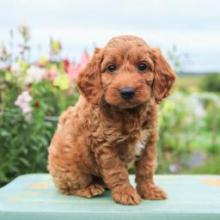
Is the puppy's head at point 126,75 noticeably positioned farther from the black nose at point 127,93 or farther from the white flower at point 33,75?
the white flower at point 33,75

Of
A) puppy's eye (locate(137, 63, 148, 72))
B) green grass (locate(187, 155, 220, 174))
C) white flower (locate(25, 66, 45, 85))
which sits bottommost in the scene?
green grass (locate(187, 155, 220, 174))

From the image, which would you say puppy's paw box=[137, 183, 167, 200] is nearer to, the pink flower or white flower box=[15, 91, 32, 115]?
white flower box=[15, 91, 32, 115]

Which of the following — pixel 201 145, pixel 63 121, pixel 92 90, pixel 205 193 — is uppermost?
pixel 92 90

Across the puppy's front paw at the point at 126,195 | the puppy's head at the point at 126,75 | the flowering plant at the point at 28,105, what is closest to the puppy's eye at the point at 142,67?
the puppy's head at the point at 126,75

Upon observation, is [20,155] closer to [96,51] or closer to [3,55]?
[3,55]

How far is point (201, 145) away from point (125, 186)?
881cm

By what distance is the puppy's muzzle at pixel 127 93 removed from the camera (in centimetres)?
338

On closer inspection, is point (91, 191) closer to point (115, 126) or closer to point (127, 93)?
point (115, 126)

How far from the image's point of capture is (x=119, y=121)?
3.65m

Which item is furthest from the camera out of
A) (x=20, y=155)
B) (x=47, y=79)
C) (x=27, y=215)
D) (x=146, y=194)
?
(x=47, y=79)

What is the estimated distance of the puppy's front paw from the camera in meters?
3.67

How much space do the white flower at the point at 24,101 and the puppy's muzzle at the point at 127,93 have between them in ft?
8.22

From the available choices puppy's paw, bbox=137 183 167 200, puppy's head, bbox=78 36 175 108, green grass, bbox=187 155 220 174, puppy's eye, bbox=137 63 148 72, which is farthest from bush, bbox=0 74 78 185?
green grass, bbox=187 155 220 174

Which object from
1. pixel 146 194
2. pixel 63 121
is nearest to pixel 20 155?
pixel 63 121
